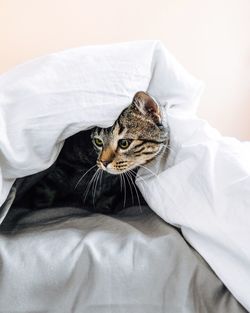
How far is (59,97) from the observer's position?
0.52 m

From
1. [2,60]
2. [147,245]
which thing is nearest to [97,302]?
[147,245]

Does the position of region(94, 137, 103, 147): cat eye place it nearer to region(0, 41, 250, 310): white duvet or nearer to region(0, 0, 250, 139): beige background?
region(0, 41, 250, 310): white duvet

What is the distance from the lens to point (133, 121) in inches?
26.0

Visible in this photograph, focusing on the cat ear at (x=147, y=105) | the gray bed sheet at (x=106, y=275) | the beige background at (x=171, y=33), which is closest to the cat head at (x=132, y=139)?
the cat ear at (x=147, y=105)

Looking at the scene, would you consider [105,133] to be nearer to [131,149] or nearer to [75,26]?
[131,149]

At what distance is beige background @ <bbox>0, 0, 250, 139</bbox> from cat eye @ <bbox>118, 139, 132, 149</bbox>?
61cm

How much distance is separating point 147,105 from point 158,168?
0.12m

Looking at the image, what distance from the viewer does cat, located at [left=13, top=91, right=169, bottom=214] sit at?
0.65 m

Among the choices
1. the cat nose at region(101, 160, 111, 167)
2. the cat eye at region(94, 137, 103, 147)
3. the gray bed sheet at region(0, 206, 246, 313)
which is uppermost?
the cat eye at region(94, 137, 103, 147)

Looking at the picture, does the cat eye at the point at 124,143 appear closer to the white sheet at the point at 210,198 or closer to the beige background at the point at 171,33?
the white sheet at the point at 210,198

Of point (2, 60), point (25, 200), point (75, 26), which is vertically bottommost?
point (25, 200)

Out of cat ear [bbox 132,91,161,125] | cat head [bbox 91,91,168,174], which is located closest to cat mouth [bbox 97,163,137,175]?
cat head [bbox 91,91,168,174]

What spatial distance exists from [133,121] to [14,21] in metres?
0.67

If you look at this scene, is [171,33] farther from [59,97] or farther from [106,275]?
[106,275]
